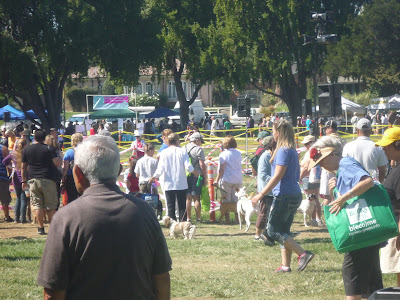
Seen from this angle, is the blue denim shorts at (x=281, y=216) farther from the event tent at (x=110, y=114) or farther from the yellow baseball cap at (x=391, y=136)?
the event tent at (x=110, y=114)

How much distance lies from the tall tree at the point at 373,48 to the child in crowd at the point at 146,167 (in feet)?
159

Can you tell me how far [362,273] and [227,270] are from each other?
3531 millimetres

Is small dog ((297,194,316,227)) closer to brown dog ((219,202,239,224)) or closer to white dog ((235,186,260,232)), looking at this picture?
white dog ((235,186,260,232))

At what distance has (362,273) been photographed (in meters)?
5.38

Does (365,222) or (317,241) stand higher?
(365,222)

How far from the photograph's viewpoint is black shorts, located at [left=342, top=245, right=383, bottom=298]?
5352 millimetres

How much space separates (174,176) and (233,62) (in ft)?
130

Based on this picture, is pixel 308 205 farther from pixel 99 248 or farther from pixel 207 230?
pixel 99 248

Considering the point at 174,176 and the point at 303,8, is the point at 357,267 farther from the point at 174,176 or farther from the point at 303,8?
the point at 303,8

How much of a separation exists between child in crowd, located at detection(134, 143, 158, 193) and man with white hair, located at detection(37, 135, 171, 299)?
9523 mm

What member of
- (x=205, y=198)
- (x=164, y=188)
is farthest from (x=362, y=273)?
(x=205, y=198)

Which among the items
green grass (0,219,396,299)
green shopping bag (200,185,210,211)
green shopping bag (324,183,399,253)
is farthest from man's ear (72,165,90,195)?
green shopping bag (200,185,210,211)

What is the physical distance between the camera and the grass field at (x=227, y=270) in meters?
7.46

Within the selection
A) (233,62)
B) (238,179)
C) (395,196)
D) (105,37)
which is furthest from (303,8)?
(395,196)
